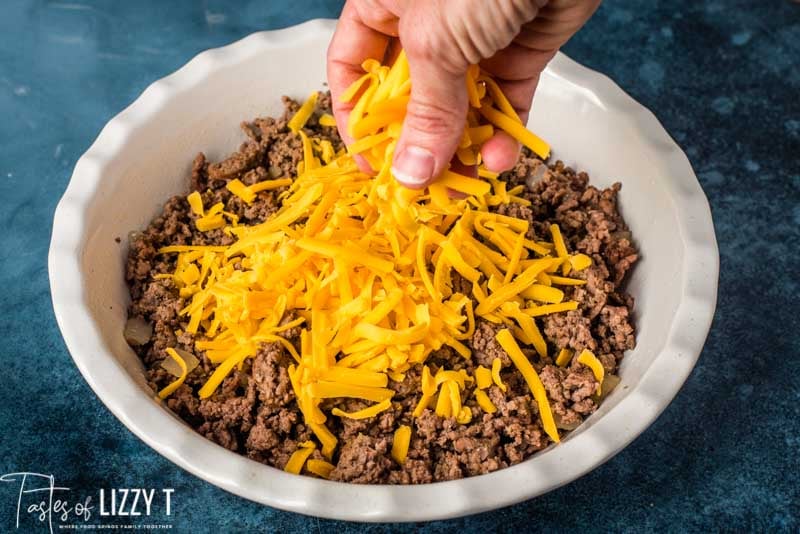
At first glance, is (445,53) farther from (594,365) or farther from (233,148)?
(233,148)

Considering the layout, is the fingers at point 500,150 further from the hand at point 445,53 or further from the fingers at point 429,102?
the fingers at point 429,102

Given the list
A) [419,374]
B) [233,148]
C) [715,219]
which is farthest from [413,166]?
[715,219]

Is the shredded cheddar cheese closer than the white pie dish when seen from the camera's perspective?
No

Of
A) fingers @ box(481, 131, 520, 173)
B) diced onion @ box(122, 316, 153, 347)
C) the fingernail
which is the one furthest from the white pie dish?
the fingernail

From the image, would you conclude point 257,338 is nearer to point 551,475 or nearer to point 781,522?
point 551,475

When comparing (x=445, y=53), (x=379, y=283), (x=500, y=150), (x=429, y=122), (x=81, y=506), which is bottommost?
(x=81, y=506)

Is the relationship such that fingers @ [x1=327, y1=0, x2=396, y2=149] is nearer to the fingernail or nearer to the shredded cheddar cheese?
the fingernail
